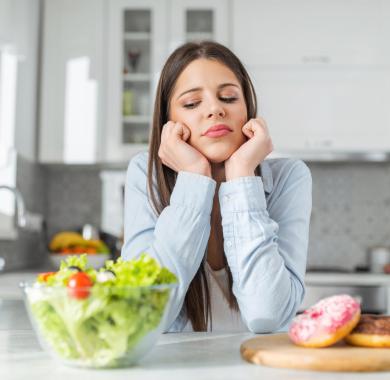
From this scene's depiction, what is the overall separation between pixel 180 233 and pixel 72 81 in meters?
2.42

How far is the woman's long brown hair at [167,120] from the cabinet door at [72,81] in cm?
193

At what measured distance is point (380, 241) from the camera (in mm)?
3809

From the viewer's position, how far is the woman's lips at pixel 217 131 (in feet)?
4.92

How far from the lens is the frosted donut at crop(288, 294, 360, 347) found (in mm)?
898

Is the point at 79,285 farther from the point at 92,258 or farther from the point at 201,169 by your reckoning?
the point at 92,258

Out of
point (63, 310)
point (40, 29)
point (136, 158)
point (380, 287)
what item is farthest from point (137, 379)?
point (40, 29)

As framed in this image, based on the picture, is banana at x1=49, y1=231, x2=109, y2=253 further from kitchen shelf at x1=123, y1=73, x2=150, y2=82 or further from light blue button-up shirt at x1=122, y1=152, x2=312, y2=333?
light blue button-up shirt at x1=122, y1=152, x2=312, y2=333

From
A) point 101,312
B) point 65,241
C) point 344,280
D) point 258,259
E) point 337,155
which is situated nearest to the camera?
point 101,312

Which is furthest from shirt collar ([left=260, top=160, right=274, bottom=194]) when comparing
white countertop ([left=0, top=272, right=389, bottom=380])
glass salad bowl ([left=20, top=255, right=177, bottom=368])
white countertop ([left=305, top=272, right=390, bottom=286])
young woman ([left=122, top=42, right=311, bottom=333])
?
white countertop ([left=305, top=272, right=390, bottom=286])

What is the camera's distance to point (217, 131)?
1.51 metres

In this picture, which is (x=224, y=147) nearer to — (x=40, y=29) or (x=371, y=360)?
(x=371, y=360)

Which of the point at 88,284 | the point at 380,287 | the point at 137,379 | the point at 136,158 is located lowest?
the point at 380,287

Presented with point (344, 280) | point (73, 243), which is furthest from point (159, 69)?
point (344, 280)

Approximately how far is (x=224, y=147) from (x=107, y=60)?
224 cm
